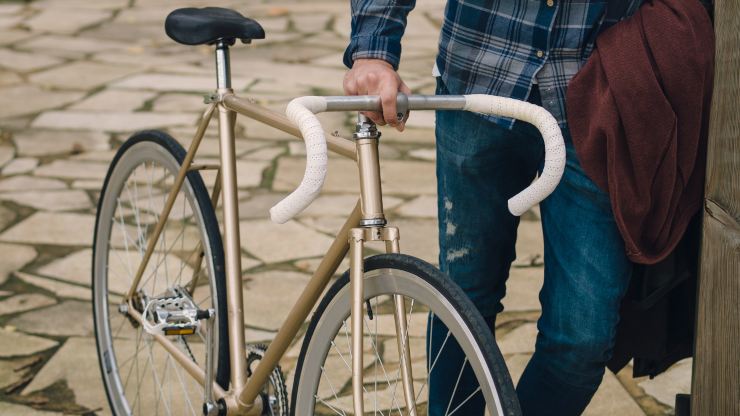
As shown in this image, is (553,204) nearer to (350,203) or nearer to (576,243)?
(576,243)

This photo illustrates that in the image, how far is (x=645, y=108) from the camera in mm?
1805

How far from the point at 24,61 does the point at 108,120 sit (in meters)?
1.61

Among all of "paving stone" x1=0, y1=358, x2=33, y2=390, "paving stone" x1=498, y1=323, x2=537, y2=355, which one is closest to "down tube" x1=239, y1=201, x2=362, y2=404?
"paving stone" x1=0, y1=358, x2=33, y2=390

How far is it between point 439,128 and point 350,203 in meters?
2.57

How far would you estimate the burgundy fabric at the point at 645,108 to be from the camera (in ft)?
5.89

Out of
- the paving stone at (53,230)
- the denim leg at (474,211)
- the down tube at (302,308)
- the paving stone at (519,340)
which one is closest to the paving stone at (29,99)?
the paving stone at (53,230)

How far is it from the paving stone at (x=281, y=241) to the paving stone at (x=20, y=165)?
4.09 feet

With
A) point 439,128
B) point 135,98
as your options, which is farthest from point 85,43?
point 439,128

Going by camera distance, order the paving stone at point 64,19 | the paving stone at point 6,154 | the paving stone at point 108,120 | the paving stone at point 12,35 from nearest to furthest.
Answer: 1. the paving stone at point 6,154
2. the paving stone at point 108,120
3. the paving stone at point 12,35
4. the paving stone at point 64,19

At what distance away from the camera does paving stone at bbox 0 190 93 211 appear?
14.9 ft

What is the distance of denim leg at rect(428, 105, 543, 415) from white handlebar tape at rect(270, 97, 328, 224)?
0.52 meters

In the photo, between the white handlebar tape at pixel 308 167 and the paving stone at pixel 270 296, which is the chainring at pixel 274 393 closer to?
the white handlebar tape at pixel 308 167

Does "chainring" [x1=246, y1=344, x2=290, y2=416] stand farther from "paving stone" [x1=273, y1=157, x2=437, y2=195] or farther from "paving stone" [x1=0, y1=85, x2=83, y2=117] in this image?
"paving stone" [x1=0, y1=85, x2=83, y2=117]

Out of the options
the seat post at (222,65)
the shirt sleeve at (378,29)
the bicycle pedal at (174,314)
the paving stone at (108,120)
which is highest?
the shirt sleeve at (378,29)
